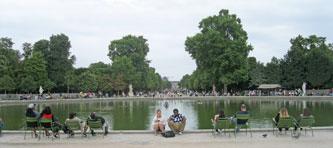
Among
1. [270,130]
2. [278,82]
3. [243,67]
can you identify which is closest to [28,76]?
[243,67]

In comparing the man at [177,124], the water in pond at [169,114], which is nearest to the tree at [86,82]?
the water in pond at [169,114]

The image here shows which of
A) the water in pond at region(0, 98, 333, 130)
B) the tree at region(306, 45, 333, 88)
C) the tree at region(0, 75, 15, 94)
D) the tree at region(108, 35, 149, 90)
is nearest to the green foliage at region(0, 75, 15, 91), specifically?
the tree at region(0, 75, 15, 94)

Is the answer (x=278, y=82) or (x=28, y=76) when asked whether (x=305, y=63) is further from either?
(x=28, y=76)

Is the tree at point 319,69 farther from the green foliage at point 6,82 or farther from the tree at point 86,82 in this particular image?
the green foliage at point 6,82

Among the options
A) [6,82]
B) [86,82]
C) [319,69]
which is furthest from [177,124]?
[86,82]

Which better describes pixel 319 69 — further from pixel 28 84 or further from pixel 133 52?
pixel 28 84

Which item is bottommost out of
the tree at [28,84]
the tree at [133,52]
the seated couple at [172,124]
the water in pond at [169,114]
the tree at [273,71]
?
the water in pond at [169,114]

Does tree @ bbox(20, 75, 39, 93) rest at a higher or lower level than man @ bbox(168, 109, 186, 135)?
higher

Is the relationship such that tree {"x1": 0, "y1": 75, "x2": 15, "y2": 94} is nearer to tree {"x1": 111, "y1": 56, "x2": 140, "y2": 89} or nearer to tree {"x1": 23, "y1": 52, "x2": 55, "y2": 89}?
tree {"x1": 23, "y1": 52, "x2": 55, "y2": 89}

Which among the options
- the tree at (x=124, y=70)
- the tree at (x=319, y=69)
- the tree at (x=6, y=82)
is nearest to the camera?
the tree at (x=6, y=82)

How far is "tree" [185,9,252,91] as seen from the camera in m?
46.1

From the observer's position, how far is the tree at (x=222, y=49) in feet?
151

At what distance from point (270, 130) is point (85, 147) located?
6.41m

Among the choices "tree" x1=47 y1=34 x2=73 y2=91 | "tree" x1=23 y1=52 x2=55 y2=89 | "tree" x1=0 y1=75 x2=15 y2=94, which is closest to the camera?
"tree" x1=0 y1=75 x2=15 y2=94
